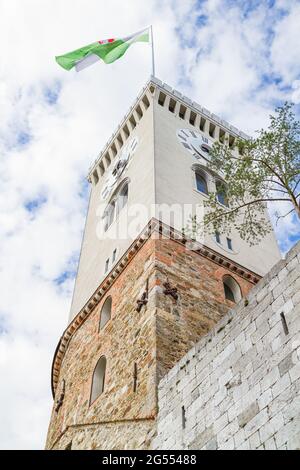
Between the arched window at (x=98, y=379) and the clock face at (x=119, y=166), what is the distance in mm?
9310

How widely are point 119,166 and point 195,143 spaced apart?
3.27 meters

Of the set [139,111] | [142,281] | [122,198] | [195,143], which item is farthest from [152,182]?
[139,111]

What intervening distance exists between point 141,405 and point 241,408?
3.24m

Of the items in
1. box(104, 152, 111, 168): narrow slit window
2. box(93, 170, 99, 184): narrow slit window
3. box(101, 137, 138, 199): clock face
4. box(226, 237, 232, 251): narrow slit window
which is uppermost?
box(104, 152, 111, 168): narrow slit window

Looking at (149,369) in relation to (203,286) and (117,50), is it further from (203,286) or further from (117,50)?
(117,50)

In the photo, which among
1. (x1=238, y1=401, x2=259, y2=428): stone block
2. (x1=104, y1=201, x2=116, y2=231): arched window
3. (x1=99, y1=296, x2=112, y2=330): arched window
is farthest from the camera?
(x1=104, y1=201, x2=116, y2=231): arched window

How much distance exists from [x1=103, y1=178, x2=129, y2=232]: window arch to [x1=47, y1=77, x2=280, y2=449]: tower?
2.2 inches

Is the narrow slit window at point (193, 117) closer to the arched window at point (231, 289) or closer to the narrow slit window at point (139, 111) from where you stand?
the narrow slit window at point (139, 111)

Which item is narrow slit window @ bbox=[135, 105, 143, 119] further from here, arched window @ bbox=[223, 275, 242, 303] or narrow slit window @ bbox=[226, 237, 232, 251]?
arched window @ bbox=[223, 275, 242, 303]

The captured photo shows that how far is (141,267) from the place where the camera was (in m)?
15.4

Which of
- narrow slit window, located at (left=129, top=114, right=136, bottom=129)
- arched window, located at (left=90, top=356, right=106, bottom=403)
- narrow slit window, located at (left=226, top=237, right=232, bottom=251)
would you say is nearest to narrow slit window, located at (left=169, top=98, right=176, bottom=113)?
narrow slit window, located at (left=129, top=114, right=136, bottom=129)

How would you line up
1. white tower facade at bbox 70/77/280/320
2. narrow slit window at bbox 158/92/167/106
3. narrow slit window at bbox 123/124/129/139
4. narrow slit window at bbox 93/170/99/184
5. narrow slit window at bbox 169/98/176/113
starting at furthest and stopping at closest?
→ narrow slit window at bbox 93/170/99/184, narrow slit window at bbox 123/124/129/139, narrow slit window at bbox 169/98/176/113, narrow slit window at bbox 158/92/167/106, white tower facade at bbox 70/77/280/320

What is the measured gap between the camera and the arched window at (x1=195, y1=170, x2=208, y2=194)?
20.5 meters
